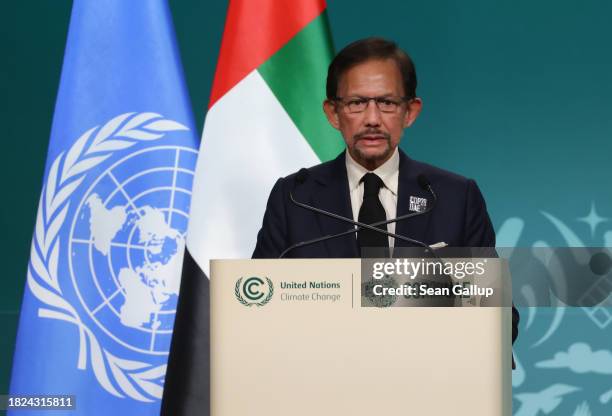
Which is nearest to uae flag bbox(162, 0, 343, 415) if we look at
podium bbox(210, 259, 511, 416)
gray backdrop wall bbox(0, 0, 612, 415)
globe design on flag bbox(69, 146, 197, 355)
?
globe design on flag bbox(69, 146, 197, 355)

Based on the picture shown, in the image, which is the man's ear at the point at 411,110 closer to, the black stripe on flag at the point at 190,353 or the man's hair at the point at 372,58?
the man's hair at the point at 372,58

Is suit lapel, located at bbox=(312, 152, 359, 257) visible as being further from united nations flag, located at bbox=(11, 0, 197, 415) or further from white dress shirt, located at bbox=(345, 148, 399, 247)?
united nations flag, located at bbox=(11, 0, 197, 415)

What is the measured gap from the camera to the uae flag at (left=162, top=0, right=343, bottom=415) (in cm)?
262

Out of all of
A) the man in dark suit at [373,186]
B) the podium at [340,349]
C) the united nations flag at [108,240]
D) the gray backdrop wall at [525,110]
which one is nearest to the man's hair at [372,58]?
the man in dark suit at [373,186]

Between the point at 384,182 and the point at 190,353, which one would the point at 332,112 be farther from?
the point at 190,353

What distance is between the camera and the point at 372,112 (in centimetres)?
188

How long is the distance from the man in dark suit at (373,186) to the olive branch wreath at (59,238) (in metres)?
1.02

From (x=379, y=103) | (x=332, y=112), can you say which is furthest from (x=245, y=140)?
(x=379, y=103)

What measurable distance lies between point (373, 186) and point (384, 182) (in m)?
0.04

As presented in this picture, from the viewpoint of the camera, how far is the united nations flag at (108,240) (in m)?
2.82

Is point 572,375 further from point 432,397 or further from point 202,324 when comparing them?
point 432,397

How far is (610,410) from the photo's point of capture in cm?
327

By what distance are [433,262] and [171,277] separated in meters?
1.73

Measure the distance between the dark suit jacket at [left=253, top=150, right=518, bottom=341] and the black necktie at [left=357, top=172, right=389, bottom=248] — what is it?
0.03 m
